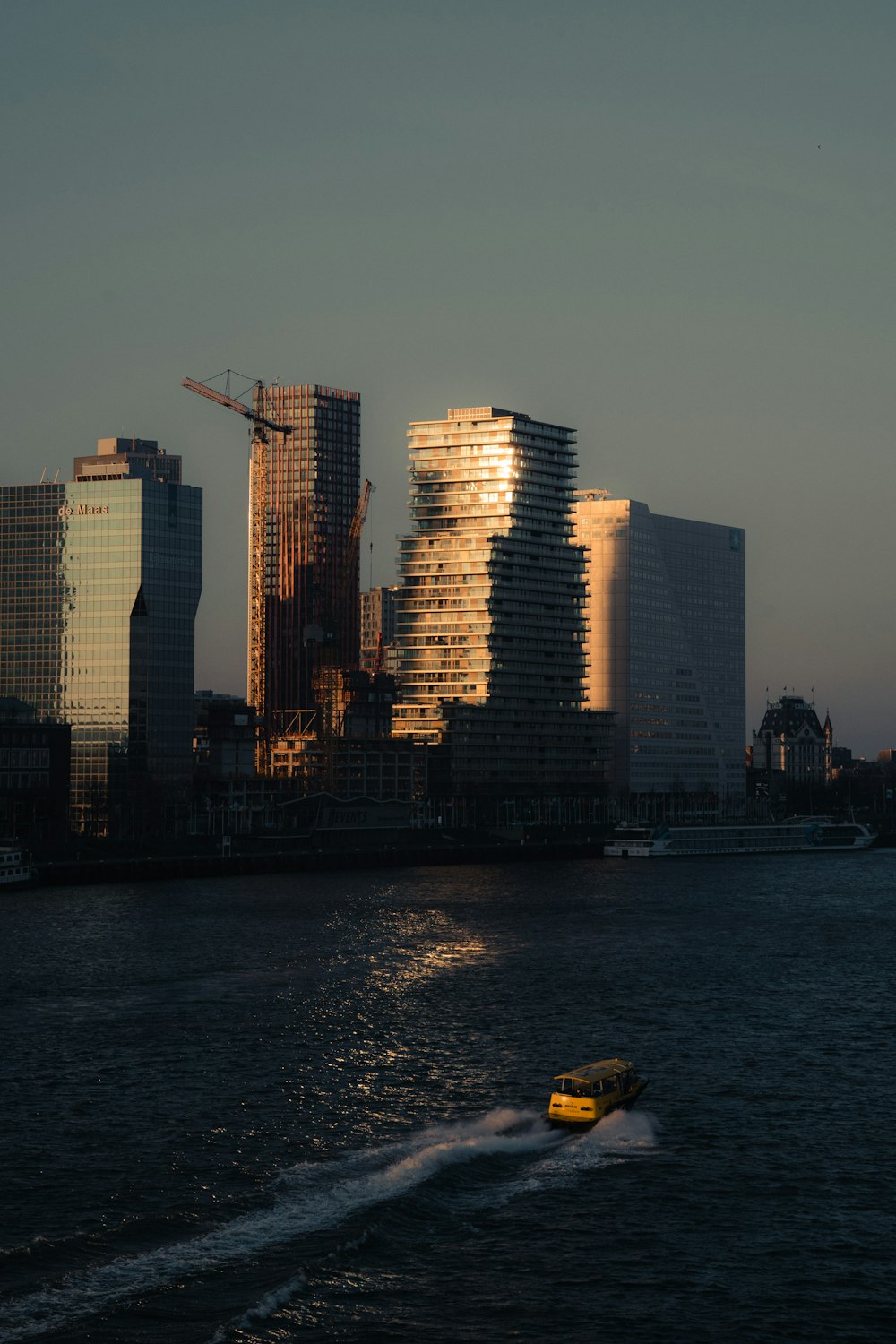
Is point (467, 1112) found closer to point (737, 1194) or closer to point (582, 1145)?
point (582, 1145)

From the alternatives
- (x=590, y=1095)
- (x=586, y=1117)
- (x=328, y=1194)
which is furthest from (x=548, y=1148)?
(x=328, y=1194)

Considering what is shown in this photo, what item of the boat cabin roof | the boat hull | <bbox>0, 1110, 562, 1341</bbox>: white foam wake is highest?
the boat cabin roof

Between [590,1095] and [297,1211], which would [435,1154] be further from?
[297,1211]

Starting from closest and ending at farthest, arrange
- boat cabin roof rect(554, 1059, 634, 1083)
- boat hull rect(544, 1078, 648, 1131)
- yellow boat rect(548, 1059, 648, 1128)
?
boat hull rect(544, 1078, 648, 1131) < yellow boat rect(548, 1059, 648, 1128) < boat cabin roof rect(554, 1059, 634, 1083)

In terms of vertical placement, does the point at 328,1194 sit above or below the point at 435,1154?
below

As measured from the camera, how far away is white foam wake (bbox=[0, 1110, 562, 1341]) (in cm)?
5481

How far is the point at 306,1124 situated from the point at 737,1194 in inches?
795

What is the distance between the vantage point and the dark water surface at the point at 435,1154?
184ft

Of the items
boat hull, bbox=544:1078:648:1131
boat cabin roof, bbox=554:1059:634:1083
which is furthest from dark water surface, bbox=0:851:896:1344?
boat cabin roof, bbox=554:1059:634:1083

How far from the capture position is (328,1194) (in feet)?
217

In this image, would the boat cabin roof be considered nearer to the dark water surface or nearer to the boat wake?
the boat wake

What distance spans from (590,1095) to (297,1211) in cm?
1827

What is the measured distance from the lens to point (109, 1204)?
65.0 metres

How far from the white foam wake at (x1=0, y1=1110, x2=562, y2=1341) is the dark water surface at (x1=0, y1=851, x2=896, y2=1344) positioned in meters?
0.14
